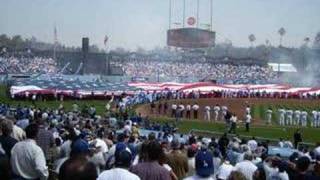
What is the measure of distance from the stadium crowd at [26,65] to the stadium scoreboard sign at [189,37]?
75.3ft

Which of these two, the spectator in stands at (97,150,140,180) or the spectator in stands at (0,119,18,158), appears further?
the spectator in stands at (0,119,18,158)

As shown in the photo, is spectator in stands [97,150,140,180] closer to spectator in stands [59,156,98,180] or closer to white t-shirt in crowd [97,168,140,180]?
white t-shirt in crowd [97,168,140,180]

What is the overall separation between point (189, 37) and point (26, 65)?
3025cm

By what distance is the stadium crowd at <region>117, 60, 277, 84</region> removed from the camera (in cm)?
10931

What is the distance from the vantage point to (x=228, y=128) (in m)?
39.1

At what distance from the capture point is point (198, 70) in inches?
4577

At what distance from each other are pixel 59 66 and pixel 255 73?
36776 millimetres

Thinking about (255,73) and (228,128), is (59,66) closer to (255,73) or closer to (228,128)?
(255,73)

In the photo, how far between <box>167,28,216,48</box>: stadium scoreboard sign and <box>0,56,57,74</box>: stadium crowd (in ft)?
75.3

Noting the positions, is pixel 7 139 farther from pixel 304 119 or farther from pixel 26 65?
pixel 26 65

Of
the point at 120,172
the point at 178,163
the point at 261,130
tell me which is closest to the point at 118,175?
the point at 120,172

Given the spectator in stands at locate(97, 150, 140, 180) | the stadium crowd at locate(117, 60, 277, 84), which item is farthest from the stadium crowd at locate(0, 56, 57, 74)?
the spectator in stands at locate(97, 150, 140, 180)

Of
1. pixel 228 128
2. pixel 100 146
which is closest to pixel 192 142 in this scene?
pixel 100 146

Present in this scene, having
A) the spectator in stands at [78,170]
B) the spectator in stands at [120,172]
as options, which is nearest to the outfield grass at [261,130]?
the spectator in stands at [120,172]
